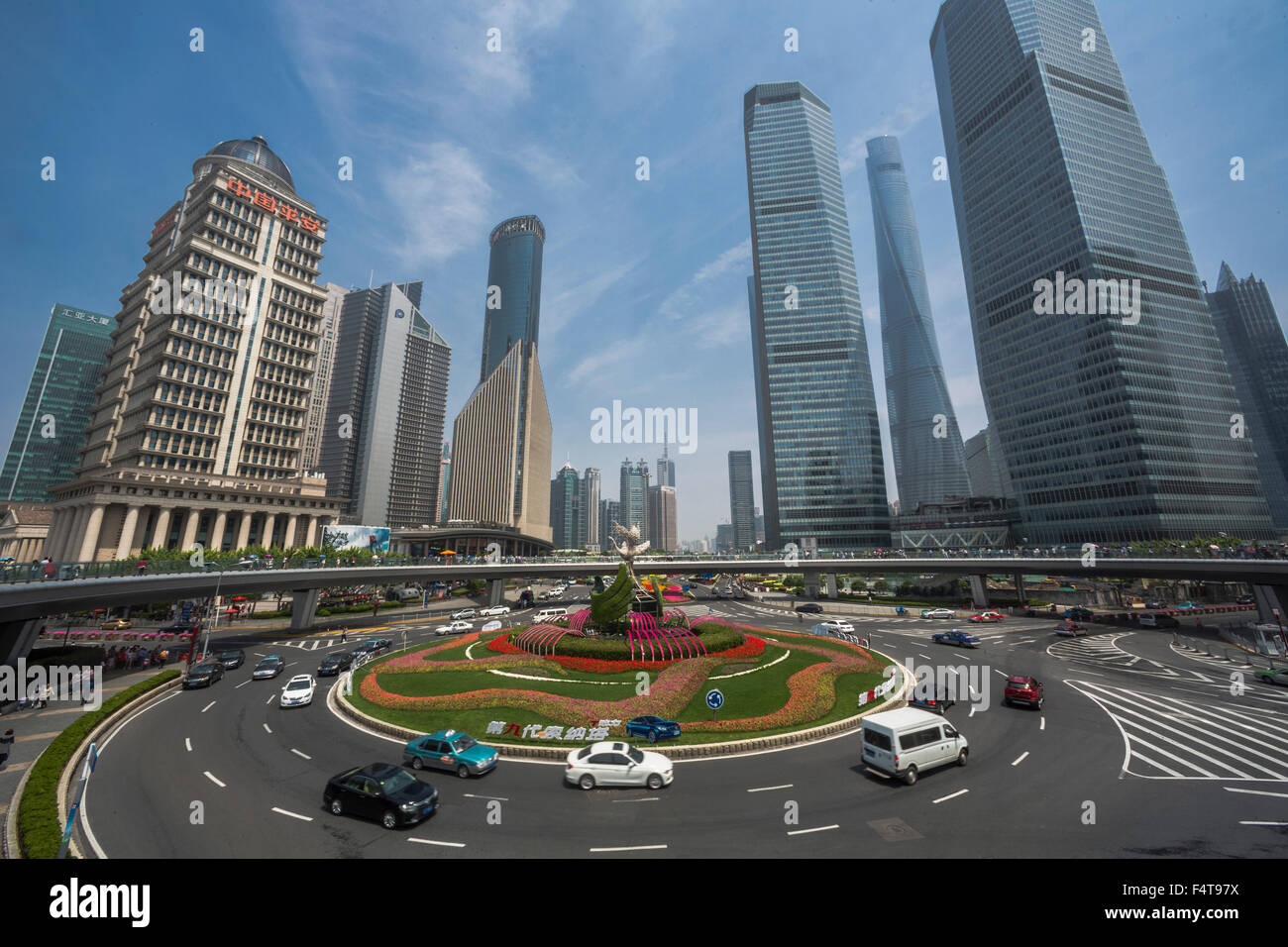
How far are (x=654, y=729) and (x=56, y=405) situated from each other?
234 m

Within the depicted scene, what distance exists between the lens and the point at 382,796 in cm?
1506

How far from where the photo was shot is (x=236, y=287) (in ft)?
289

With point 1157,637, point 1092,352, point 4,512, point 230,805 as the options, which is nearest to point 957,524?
point 1092,352

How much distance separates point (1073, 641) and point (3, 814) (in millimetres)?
70527

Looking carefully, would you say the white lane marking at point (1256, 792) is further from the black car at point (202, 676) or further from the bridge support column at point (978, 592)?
the bridge support column at point (978, 592)

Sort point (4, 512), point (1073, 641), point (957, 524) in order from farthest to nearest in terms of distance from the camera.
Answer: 1. point (957, 524)
2. point (4, 512)
3. point (1073, 641)

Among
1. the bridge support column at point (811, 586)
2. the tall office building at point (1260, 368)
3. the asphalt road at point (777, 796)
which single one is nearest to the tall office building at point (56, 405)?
the asphalt road at point (777, 796)

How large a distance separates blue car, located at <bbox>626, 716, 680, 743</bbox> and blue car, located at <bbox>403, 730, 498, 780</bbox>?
5975 millimetres

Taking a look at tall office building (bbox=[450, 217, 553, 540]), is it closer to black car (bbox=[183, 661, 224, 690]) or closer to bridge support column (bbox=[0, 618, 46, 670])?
bridge support column (bbox=[0, 618, 46, 670])

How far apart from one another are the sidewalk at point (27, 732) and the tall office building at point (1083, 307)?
486 feet

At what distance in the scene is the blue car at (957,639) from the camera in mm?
43969

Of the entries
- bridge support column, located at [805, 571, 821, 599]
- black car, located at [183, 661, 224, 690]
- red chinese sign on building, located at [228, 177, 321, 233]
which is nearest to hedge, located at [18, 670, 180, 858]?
black car, located at [183, 661, 224, 690]

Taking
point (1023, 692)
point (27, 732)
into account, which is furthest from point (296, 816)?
point (1023, 692)
